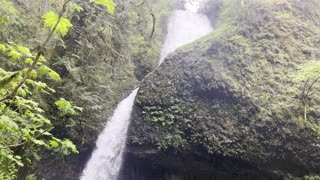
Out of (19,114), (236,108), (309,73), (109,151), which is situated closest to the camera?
(19,114)

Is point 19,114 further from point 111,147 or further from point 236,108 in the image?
point 111,147

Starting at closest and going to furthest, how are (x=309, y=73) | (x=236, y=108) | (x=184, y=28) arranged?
(x=309, y=73) → (x=236, y=108) → (x=184, y=28)

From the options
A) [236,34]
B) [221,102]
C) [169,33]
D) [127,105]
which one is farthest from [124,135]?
[169,33]

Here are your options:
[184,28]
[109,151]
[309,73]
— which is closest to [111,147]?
A: [109,151]

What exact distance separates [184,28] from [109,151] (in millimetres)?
10381

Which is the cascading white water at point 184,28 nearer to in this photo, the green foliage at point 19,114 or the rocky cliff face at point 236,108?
the rocky cliff face at point 236,108

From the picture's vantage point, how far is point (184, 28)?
17500mm

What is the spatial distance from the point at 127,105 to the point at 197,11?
1110cm

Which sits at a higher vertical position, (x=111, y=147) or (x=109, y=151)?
(x=111, y=147)

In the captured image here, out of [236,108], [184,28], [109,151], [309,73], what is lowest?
[109,151]

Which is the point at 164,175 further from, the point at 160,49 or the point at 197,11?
the point at 197,11

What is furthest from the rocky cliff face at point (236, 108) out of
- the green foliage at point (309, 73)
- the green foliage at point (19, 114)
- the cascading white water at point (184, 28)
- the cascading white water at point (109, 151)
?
the cascading white water at point (184, 28)

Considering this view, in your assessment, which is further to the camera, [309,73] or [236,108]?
[236,108]

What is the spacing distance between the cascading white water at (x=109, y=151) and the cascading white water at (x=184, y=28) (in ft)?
20.9
